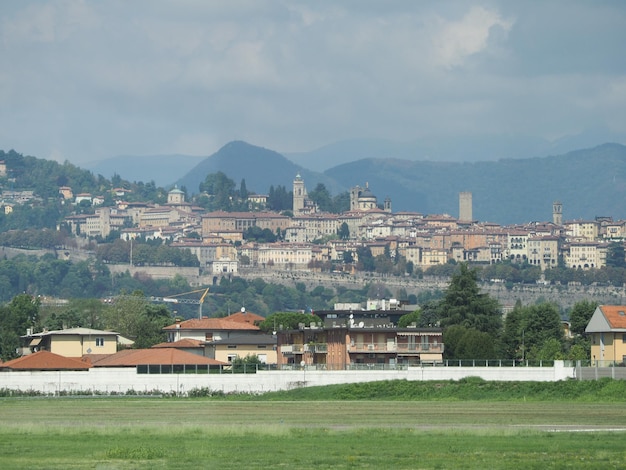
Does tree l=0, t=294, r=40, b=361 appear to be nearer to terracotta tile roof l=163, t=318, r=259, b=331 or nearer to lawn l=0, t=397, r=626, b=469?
terracotta tile roof l=163, t=318, r=259, b=331

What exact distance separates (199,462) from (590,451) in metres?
7.93

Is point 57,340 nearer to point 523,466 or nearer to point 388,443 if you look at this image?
point 388,443

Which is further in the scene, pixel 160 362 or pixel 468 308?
pixel 468 308

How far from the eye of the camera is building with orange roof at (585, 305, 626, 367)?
71875mm

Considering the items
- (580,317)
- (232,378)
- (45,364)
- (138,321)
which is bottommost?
(232,378)

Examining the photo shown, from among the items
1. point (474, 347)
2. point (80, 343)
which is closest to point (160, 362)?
point (80, 343)

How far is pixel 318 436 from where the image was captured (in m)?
37.7

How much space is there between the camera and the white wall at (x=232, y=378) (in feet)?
207

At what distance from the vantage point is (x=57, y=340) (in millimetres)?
83500

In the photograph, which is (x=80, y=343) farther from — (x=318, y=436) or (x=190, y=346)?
(x=318, y=436)

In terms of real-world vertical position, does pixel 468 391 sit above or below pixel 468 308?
below

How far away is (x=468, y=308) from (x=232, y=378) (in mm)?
32612

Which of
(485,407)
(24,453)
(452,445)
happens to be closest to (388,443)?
(452,445)

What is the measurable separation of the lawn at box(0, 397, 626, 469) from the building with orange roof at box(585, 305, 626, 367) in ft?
66.1
